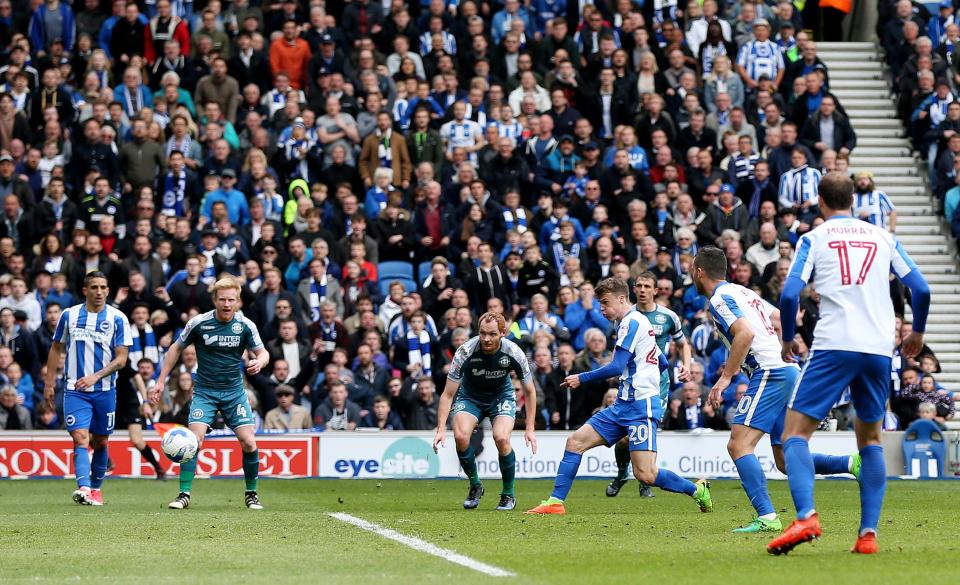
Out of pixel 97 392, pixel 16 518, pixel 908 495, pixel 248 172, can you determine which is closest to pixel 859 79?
pixel 248 172

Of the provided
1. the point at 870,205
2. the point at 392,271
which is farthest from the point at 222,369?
the point at 870,205

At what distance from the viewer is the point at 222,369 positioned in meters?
15.8

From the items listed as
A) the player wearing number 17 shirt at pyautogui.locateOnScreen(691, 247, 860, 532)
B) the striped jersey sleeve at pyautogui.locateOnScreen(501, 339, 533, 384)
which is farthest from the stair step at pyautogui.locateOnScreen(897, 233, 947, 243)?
the player wearing number 17 shirt at pyautogui.locateOnScreen(691, 247, 860, 532)

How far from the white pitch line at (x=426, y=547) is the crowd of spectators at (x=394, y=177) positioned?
8345 mm

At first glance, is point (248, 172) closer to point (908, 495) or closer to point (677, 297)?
point (677, 297)

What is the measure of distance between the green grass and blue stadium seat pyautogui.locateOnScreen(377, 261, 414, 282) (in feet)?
23.8

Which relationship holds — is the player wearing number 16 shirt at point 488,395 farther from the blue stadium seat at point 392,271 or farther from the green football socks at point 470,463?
the blue stadium seat at point 392,271

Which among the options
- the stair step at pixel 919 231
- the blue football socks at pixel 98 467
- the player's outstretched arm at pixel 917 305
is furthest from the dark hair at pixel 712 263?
the stair step at pixel 919 231

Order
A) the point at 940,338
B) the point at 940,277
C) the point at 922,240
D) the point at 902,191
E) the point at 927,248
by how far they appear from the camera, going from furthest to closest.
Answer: the point at 902,191, the point at 922,240, the point at 927,248, the point at 940,277, the point at 940,338

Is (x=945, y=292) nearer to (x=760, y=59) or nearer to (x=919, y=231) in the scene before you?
(x=919, y=231)

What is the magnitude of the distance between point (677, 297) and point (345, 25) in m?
9.02

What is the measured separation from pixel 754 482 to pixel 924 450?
35.3ft

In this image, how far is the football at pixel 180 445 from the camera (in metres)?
15.2

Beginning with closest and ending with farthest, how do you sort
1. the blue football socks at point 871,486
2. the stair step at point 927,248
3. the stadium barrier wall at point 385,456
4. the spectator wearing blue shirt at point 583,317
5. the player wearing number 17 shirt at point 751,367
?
the blue football socks at point 871,486
the player wearing number 17 shirt at point 751,367
the stadium barrier wall at point 385,456
the spectator wearing blue shirt at point 583,317
the stair step at point 927,248
